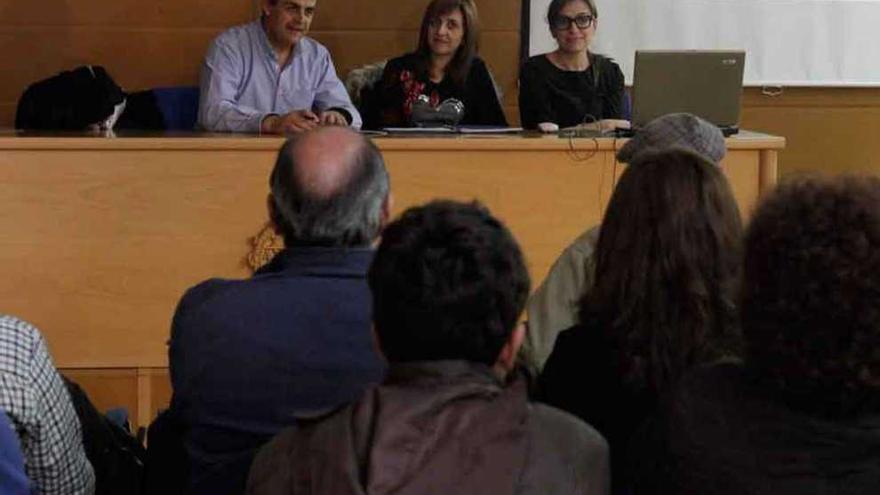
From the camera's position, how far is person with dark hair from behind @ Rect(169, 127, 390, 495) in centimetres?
182

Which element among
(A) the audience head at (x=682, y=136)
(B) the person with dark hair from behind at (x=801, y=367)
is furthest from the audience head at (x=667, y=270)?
(A) the audience head at (x=682, y=136)

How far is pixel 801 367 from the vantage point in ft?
4.26

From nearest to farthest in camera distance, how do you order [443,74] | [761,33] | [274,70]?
1. [274,70]
2. [443,74]
3. [761,33]

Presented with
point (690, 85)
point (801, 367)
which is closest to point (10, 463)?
point (801, 367)

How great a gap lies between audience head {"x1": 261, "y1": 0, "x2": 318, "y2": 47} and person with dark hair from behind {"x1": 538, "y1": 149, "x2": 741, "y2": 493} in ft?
9.43

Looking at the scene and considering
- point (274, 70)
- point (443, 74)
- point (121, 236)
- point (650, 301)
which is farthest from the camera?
point (443, 74)

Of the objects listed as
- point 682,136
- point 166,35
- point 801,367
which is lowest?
point 801,367

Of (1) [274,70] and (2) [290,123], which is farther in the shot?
(1) [274,70]

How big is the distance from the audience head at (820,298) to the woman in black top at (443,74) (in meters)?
3.46

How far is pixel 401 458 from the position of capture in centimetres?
126

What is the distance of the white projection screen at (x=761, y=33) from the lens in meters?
5.57

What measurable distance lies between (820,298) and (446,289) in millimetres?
372

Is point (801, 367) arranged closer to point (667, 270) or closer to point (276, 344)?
point (667, 270)

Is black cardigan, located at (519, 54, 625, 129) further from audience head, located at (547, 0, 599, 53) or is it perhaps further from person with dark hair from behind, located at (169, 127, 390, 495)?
person with dark hair from behind, located at (169, 127, 390, 495)
